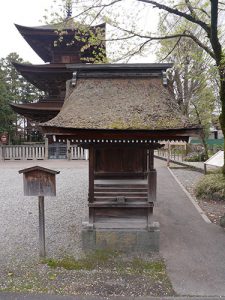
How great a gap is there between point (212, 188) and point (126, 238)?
5295 millimetres

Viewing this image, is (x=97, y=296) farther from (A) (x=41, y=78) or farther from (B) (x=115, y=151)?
(A) (x=41, y=78)

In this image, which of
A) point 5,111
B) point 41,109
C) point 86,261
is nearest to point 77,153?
point 41,109

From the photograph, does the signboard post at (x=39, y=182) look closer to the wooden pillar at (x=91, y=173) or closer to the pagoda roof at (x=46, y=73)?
the wooden pillar at (x=91, y=173)

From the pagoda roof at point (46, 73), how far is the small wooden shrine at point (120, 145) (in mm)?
12254

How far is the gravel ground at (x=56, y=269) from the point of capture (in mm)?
4188

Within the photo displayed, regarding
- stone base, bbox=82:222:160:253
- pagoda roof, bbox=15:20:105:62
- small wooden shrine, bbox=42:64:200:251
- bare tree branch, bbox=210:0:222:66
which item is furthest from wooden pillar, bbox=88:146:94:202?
pagoda roof, bbox=15:20:105:62

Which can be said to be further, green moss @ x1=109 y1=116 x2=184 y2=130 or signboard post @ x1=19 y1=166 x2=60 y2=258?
signboard post @ x1=19 y1=166 x2=60 y2=258

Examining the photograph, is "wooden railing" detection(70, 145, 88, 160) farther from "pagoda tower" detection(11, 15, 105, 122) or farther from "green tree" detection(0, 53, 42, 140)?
"green tree" detection(0, 53, 42, 140)

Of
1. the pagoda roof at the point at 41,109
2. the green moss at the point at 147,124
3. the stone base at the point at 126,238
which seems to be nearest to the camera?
the green moss at the point at 147,124

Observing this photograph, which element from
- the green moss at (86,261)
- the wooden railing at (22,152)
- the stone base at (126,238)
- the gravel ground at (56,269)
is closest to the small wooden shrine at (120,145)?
the stone base at (126,238)

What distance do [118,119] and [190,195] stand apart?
21.7ft

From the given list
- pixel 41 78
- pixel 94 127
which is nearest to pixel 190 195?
pixel 94 127

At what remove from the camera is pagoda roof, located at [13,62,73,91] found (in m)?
17.8

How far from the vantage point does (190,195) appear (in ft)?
34.0
